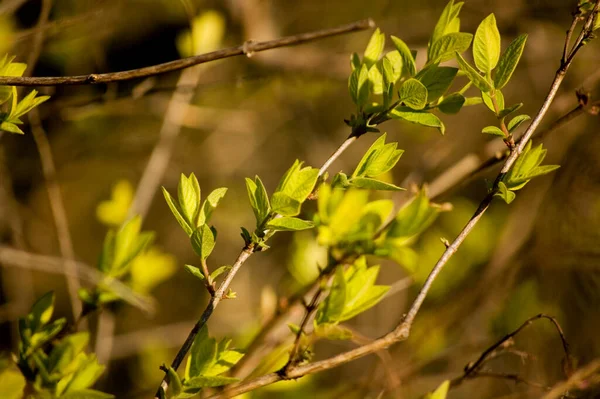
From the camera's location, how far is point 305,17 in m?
2.59

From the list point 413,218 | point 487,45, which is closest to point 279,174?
point 413,218

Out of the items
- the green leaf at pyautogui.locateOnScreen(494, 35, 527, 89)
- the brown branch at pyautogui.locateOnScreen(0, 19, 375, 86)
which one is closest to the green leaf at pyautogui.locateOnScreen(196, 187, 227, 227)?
the brown branch at pyautogui.locateOnScreen(0, 19, 375, 86)

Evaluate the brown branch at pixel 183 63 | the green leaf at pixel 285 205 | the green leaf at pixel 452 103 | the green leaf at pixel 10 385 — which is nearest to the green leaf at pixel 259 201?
the green leaf at pixel 285 205

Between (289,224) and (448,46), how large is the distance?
12.0 inches

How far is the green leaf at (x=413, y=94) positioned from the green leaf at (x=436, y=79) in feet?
0.13

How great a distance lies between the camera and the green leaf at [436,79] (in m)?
0.63

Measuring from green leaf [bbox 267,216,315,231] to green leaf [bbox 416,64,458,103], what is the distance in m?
0.24

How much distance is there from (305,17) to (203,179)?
100cm

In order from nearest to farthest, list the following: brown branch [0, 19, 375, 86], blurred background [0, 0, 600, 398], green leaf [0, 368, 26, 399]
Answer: brown branch [0, 19, 375, 86]
green leaf [0, 368, 26, 399]
blurred background [0, 0, 600, 398]

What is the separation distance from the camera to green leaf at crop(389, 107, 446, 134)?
60 cm

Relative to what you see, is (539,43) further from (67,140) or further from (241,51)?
(67,140)

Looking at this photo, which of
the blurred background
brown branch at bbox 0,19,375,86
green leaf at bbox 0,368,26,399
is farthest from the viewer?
the blurred background

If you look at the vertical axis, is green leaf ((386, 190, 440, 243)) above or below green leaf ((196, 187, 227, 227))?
below

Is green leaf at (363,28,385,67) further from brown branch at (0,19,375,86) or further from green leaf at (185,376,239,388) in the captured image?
green leaf at (185,376,239,388)
